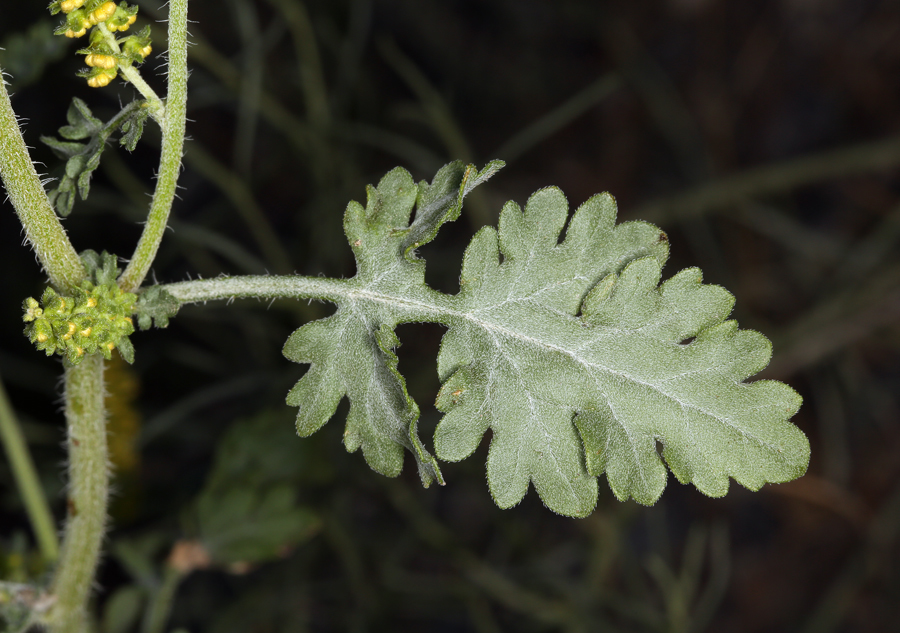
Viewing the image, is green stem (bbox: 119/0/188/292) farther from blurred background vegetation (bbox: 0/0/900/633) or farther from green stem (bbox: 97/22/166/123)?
blurred background vegetation (bbox: 0/0/900/633)

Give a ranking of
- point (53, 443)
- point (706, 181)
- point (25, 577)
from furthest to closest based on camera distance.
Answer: point (706, 181) < point (53, 443) < point (25, 577)

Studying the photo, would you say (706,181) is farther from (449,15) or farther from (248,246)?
(248,246)

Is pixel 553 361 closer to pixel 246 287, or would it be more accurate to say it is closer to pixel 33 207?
pixel 246 287

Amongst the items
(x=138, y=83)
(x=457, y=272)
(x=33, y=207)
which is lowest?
(x=33, y=207)

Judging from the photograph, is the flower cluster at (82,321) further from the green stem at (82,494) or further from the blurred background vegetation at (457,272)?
the blurred background vegetation at (457,272)

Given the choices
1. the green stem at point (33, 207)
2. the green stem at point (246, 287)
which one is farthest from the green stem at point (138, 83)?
the green stem at point (246, 287)

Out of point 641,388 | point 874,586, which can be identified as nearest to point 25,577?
point 641,388

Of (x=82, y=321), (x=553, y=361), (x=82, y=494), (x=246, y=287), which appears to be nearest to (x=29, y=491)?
(x=82, y=494)

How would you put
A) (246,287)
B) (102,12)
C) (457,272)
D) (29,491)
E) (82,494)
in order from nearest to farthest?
(102,12) < (246,287) < (82,494) < (29,491) < (457,272)
